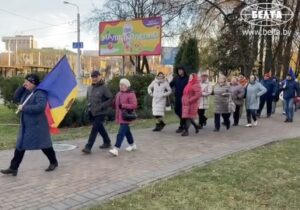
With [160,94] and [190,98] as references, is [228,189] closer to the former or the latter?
[190,98]

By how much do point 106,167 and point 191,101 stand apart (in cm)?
410

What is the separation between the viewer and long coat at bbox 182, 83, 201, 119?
1114 centimetres

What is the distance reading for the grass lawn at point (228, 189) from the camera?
18.6ft

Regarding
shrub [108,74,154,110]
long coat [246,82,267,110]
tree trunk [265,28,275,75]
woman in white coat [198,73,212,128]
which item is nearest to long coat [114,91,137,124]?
woman in white coat [198,73,212,128]

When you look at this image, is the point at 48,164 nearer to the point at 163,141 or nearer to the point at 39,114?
the point at 39,114

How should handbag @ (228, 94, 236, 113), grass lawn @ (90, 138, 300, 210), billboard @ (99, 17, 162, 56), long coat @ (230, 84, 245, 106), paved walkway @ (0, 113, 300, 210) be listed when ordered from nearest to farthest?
grass lawn @ (90, 138, 300, 210), paved walkway @ (0, 113, 300, 210), handbag @ (228, 94, 236, 113), long coat @ (230, 84, 245, 106), billboard @ (99, 17, 162, 56)

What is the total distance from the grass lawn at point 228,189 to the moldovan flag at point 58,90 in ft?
6.93

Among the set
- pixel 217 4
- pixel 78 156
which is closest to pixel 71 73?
pixel 78 156

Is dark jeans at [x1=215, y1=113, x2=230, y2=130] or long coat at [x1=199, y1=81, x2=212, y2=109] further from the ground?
long coat at [x1=199, y1=81, x2=212, y2=109]

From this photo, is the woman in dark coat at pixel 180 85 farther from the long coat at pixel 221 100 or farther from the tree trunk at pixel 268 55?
the tree trunk at pixel 268 55

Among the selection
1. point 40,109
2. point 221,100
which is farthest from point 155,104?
point 40,109

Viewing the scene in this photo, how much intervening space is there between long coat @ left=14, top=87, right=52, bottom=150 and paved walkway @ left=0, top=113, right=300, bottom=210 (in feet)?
1.61

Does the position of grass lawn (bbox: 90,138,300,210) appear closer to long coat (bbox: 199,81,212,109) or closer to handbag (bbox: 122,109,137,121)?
handbag (bbox: 122,109,137,121)

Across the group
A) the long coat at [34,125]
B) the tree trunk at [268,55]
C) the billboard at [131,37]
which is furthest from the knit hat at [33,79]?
the tree trunk at [268,55]
